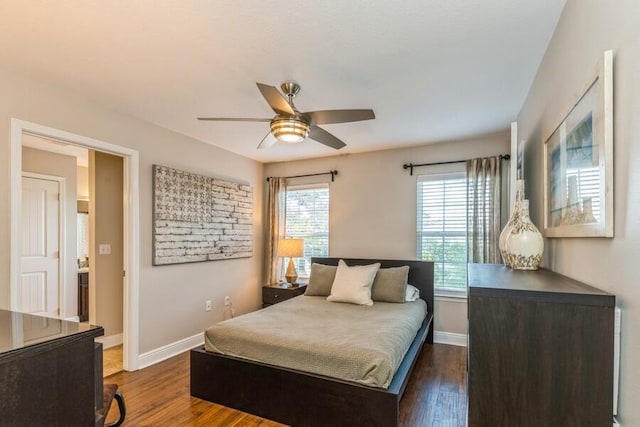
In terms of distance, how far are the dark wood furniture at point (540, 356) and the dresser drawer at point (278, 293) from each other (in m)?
3.33

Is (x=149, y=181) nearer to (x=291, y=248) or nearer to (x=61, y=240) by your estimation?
(x=291, y=248)

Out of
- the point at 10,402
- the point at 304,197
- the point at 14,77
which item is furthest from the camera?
the point at 304,197

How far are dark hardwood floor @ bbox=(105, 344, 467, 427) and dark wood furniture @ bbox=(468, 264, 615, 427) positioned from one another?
4.95ft

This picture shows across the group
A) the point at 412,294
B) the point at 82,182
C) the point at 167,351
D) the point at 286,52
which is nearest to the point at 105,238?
the point at 167,351

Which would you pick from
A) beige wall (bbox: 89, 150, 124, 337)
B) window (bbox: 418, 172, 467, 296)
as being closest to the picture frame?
window (bbox: 418, 172, 467, 296)

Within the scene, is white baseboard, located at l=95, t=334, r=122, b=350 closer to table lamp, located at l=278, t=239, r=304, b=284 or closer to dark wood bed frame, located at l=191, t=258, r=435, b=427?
dark wood bed frame, located at l=191, t=258, r=435, b=427

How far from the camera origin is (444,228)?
4.11 meters

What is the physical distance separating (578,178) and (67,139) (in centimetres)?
343

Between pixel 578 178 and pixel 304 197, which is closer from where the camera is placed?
pixel 578 178

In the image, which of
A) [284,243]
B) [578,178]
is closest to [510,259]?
[578,178]

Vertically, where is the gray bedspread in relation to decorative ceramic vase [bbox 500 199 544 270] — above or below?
below

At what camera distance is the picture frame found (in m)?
1.09

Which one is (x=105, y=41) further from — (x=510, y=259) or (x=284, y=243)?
(x=284, y=243)

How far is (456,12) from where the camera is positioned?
5.58 feet
